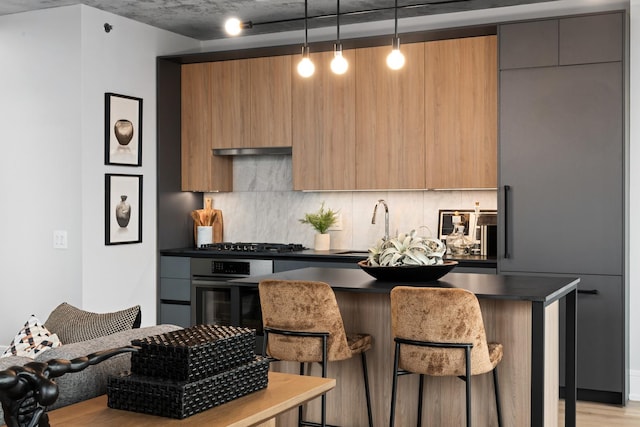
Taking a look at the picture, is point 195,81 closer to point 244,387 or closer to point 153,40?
point 153,40

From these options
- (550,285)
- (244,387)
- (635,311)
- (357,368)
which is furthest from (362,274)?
(244,387)

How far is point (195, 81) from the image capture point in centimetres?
636

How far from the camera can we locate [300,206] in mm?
6375

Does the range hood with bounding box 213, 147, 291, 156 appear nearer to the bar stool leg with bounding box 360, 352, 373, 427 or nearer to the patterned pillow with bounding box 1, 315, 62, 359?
the bar stool leg with bounding box 360, 352, 373, 427

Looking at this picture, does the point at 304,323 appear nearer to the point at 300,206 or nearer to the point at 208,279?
the point at 208,279

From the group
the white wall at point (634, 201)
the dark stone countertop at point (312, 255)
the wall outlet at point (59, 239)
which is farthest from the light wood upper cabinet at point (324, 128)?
the white wall at point (634, 201)

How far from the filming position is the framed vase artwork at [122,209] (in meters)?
5.67

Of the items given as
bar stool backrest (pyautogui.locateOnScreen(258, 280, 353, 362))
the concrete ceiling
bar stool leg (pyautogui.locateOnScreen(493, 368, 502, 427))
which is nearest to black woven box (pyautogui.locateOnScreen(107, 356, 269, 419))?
bar stool backrest (pyautogui.locateOnScreen(258, 280, 353, 362))

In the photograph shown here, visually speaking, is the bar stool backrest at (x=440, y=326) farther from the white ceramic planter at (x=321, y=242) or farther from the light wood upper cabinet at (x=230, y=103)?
the light wood upper cabinet at (x=230, y=103)

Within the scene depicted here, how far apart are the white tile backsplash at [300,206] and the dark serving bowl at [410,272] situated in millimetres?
1926

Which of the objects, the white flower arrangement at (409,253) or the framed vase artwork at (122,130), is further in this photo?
the framed vase artwork at (122,130)

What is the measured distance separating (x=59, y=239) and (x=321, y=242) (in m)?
1.95

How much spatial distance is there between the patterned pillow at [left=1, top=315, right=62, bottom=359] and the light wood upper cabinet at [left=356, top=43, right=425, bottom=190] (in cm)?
306

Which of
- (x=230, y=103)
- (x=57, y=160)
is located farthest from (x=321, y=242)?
(x=57, y=160)
